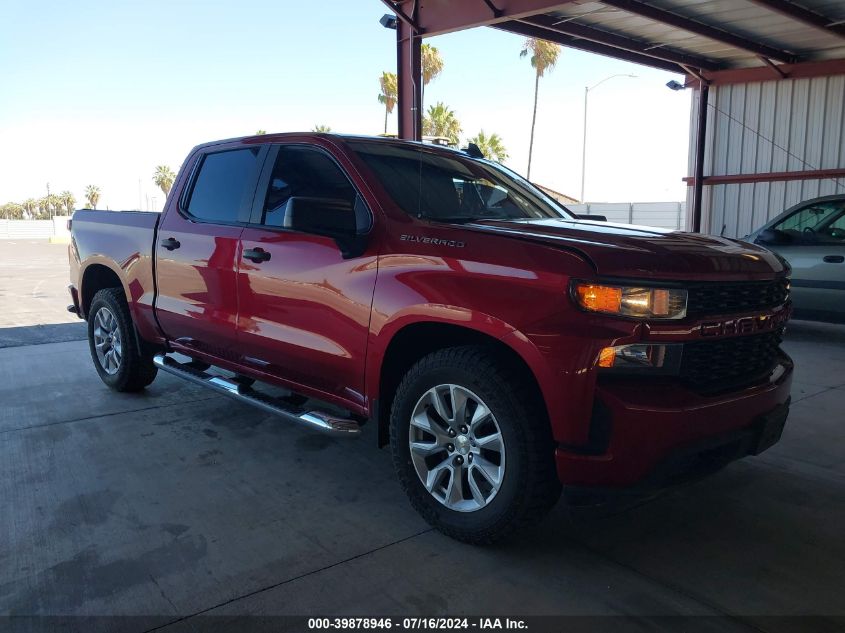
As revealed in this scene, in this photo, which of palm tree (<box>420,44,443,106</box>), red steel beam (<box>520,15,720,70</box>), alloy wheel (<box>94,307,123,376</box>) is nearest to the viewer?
alloy wheel (<box>94,307,123,376</box>)

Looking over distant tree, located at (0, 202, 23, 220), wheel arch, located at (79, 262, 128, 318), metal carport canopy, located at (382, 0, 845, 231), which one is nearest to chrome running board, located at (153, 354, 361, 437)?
wheel arch, located at (79, 262, 128, 318)

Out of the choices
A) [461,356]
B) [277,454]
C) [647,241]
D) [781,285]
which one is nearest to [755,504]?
[781,285]

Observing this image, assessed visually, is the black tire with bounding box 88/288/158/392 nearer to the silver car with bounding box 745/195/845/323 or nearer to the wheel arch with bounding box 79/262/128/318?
the wheel arch with bounding box 79/262/128/318

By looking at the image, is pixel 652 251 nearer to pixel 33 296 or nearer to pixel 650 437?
pixel 650 437

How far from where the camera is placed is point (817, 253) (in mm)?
7844

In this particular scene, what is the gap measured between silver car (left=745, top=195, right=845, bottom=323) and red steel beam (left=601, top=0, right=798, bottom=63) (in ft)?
11.5

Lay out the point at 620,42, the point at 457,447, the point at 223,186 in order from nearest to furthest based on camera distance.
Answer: the point at 457,447, the point at 223,186, the point at 620,42

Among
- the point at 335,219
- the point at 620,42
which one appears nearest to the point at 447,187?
the point at 335,219

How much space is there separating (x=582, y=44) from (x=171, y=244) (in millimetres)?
8866

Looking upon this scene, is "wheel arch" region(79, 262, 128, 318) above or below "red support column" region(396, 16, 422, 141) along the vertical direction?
below

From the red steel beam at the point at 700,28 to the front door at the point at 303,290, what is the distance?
254 inches

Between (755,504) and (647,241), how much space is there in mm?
1635

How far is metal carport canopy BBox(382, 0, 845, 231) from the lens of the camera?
362 inches

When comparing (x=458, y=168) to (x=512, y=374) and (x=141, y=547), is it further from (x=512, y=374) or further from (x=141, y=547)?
(x=141, y=547)
